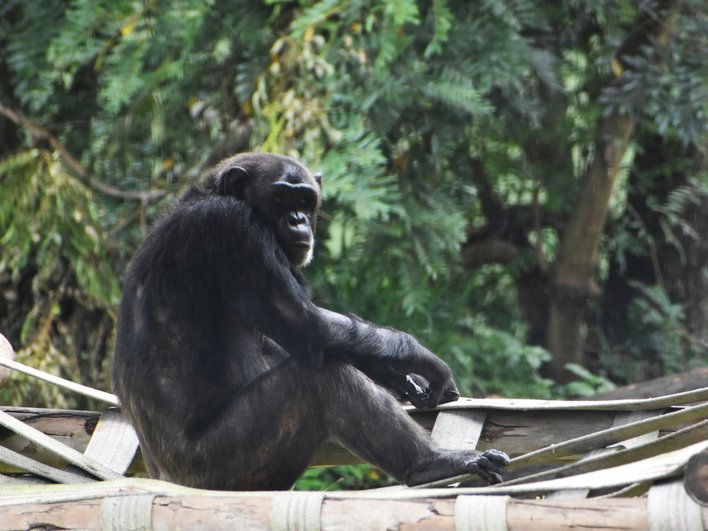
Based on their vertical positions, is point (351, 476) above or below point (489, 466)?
below

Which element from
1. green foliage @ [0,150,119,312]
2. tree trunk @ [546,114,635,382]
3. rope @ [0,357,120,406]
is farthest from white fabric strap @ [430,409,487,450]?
tree trunk @ [546,114,635,382]

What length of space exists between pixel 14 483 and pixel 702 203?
20.3ft

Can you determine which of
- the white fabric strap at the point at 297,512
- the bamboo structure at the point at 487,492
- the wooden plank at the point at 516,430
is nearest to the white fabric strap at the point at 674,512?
the bamboo structure at the point at 487,492

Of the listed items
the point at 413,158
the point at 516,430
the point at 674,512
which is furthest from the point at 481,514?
the point at 413,158

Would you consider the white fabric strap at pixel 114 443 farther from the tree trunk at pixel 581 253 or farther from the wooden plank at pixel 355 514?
the tree trunk at pixel 581 253

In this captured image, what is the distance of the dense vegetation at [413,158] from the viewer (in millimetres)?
6062

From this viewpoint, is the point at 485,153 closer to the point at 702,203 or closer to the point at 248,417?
the point at 702,203

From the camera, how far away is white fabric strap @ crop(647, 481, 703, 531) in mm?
2109

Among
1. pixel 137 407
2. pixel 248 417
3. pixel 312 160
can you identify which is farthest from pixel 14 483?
pixel 312 160

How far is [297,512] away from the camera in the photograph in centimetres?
248

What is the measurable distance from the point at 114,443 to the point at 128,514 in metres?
1.27

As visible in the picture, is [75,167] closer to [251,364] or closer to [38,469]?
[251,364]

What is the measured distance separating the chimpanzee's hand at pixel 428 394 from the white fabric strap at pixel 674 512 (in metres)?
1.49

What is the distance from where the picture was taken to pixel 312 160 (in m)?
5.57
